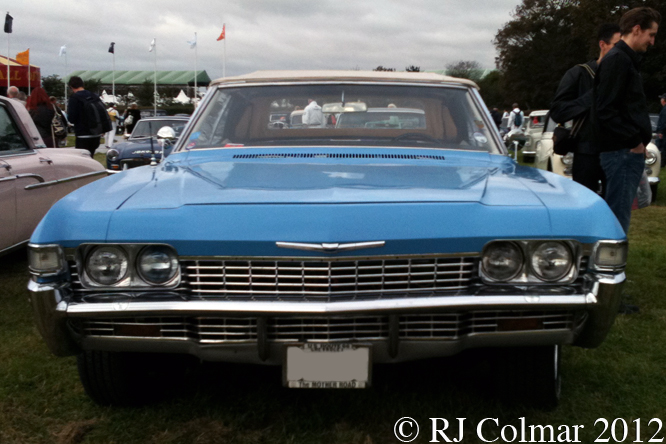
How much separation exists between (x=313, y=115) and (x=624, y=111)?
6.66ft

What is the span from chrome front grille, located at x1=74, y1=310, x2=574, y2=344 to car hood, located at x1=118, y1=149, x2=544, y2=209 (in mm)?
400

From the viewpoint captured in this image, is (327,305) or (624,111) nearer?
(327,305)

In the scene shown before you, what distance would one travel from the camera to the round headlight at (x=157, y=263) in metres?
2.42

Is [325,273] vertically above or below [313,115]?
below

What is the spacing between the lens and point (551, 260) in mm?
2441

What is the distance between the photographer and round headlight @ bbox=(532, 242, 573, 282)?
2438 millimetres

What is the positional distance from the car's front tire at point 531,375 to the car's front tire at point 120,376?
142 centimetres

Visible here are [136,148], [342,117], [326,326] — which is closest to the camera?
[326,326]

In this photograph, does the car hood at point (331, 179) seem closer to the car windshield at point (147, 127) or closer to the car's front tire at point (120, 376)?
the car's front tire at point (120, 376)

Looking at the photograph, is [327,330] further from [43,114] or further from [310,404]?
[43,114]

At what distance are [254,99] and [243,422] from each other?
1787mm

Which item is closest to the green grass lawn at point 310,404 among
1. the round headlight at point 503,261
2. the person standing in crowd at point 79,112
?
the round headlight at point 503,261

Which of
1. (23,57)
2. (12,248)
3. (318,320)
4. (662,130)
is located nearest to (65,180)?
(12,248)

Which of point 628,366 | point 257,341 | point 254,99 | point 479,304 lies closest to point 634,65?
point 628,366
